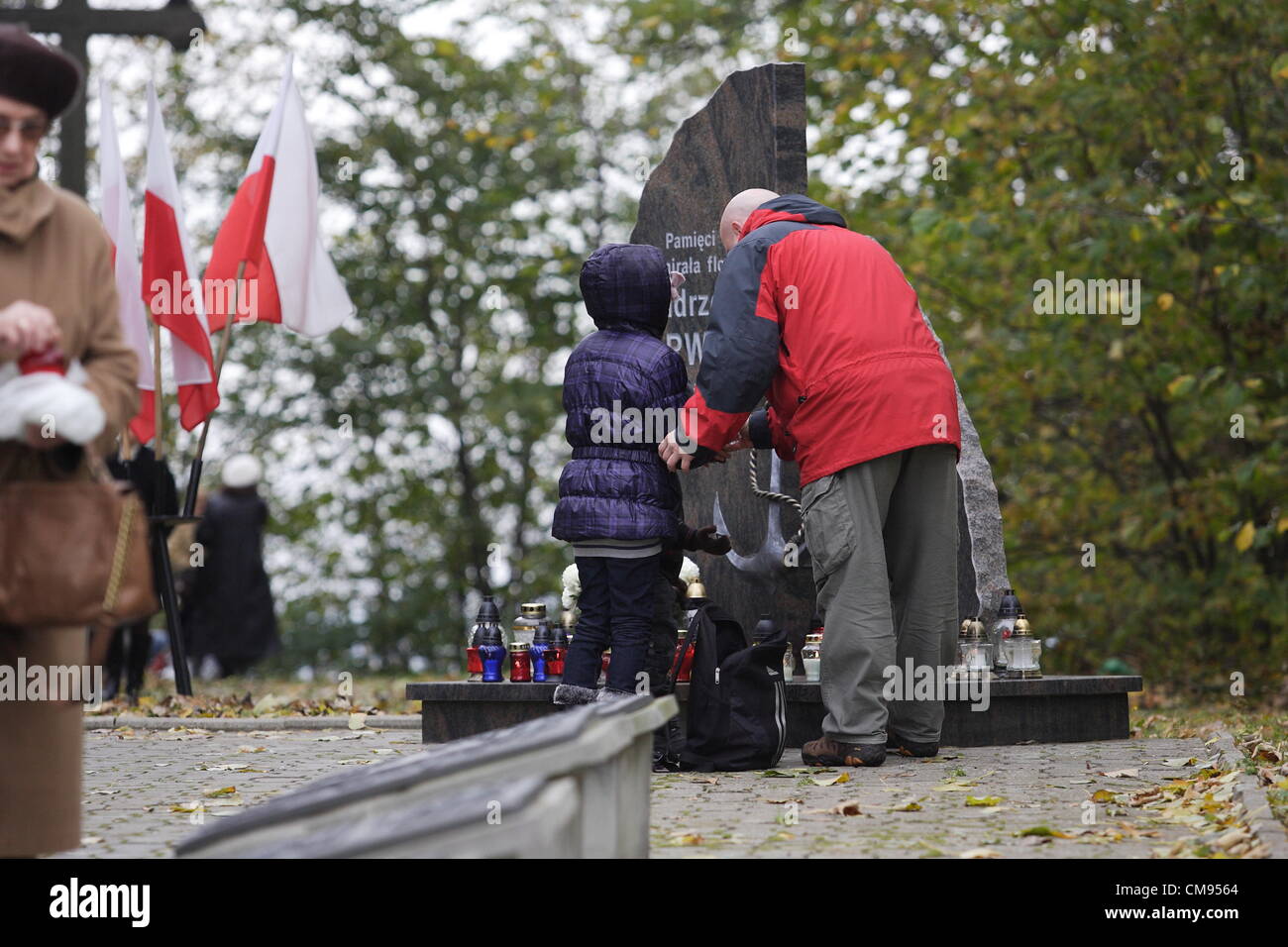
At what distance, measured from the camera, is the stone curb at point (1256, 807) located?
4102 mm

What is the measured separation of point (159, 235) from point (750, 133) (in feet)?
13.0

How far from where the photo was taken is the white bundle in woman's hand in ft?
11.5

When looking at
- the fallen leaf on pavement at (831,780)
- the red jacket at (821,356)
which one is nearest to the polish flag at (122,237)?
the red jacket at (821,356)

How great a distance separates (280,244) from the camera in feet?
34.7

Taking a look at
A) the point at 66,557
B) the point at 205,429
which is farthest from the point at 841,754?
the point at 205,429

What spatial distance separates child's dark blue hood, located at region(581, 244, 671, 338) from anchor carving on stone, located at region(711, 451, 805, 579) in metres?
1.55

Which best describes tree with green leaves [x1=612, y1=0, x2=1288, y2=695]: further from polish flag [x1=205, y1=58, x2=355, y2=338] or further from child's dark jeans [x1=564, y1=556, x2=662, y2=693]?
child's dark jeans [x1=564, y1=556, x2=662, y2=693]

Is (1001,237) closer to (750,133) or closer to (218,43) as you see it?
(750,133)

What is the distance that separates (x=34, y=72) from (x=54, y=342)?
64 centimetres

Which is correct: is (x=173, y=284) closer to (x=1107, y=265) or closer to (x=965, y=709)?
(x=965, y=709)

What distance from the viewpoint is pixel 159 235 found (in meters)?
10.2

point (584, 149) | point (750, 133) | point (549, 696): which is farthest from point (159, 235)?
point (584, 149)

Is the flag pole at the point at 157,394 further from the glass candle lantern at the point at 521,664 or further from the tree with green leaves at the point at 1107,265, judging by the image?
the tree with green leaves at the point at 1107,265

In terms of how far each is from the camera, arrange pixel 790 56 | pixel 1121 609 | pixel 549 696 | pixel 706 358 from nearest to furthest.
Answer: pixel 706 358, pixel 549 696, pixel 1121 609, pixel 790 56
